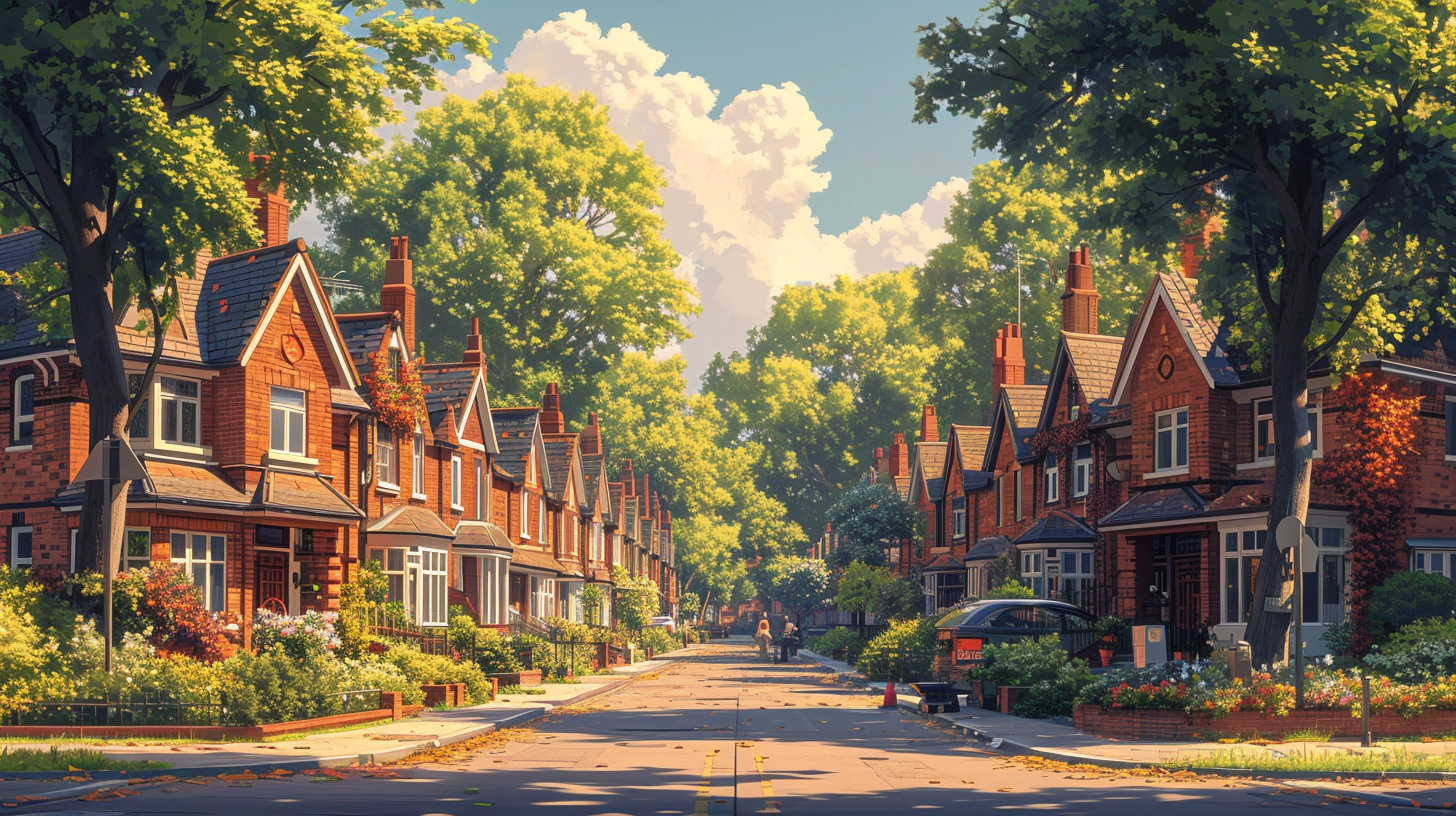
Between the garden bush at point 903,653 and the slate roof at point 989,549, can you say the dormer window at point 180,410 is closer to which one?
the garden bush at point 903,653

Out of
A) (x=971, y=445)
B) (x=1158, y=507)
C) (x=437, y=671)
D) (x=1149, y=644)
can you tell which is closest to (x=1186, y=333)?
(x=1158, y=507)

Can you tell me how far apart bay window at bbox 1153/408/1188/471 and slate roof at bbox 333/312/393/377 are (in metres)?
20.7

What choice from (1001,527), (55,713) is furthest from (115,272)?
(1001,527)

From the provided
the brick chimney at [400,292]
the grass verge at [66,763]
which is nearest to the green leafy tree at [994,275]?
the brick chimney at [400,292]

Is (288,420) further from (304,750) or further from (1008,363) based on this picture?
(1008,363)

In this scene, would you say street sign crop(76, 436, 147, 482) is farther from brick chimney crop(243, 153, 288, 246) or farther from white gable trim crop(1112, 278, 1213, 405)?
white gable trim crop(1112, 278, 1213, 405)

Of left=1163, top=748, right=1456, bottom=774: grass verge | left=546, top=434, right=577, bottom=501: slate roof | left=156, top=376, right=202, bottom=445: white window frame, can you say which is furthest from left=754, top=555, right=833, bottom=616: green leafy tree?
left=1163, top=748, right=1456, bottom=774: grass verge

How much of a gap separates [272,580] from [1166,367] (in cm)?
2301

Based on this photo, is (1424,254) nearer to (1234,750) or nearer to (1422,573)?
(1422,573)

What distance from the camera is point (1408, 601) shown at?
2977 centimetres

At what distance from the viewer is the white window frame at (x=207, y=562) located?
1208 inches

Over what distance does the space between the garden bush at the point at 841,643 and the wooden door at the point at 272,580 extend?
26.8m

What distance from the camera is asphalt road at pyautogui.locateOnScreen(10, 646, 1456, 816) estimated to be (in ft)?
46.7

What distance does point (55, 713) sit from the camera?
863 inches
